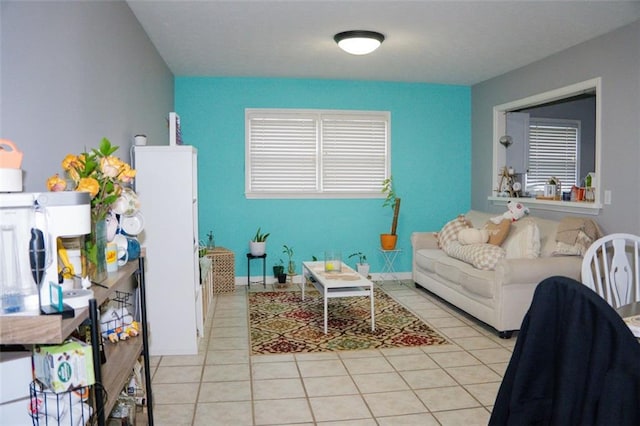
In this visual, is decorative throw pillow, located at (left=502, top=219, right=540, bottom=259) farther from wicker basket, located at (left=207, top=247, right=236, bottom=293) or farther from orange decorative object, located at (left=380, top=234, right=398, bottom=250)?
wicker basket, located at (left=207, top=247, right=236, bottom=293)

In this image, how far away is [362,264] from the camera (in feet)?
19.7

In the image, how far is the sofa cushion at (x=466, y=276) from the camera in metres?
4.03

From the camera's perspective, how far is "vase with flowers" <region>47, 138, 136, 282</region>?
1.80 metres

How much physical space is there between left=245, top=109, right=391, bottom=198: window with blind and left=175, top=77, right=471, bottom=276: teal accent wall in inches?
3.8

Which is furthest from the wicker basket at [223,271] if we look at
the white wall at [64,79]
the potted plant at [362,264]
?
the white wall at [64,79]

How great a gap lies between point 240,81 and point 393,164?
2141 mm

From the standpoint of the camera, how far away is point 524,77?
5242mm

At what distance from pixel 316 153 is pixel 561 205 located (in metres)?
2.82

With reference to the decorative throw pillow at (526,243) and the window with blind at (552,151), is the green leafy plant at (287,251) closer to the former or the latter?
the decorative throw pillow at (526,243)

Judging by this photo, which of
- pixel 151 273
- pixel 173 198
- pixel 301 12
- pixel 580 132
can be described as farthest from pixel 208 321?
pixel 580 132

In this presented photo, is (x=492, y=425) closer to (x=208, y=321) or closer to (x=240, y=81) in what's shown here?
(x=208, y=321)

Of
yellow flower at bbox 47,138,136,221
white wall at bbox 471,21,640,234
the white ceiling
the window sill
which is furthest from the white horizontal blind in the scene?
yellow flower at bbox 47,138,136,221

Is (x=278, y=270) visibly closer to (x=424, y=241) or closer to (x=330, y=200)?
(x=330, y=200)

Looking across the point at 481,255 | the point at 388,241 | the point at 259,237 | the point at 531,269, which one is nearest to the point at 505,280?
the point at 531,269
